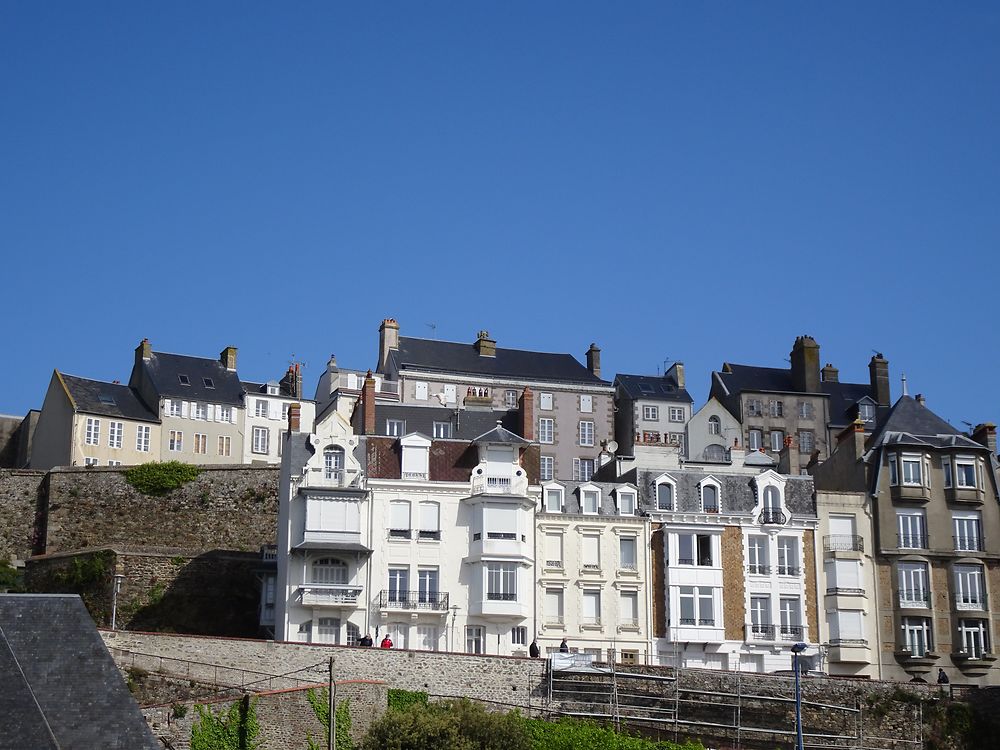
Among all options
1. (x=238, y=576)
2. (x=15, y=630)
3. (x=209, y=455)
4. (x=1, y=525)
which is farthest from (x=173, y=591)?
(x=209, y=455)

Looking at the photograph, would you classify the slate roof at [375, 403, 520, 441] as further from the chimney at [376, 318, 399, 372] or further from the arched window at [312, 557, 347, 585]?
the chimney at [376, 318, 399, 372]

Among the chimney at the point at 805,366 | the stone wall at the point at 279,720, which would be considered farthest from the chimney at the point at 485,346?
the stone wall at the point at 279,720

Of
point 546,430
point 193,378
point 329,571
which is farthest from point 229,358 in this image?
point 329,571

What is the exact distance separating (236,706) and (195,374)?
131 ft

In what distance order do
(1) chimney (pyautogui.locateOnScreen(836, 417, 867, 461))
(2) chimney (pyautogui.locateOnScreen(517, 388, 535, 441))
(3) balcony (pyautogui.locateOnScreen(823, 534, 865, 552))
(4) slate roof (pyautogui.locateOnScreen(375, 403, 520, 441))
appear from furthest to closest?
(1) chimney (pyautogui.locateOnScreen(836, 417, 867, 461)) < (4) slate roof (pyautogui.locateOnScreen(375, 403, 520, 441)) < (2) chimney (pyautogui.locateOnScreen(517, 388, 535, 441)) < (3) balcony (pyautogui.locateOnScreen(823, 534, 865, 552))

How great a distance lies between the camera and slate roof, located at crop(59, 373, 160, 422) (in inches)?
2923

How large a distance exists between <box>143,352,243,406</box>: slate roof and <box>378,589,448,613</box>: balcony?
2878 cm

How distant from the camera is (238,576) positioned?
56.7m

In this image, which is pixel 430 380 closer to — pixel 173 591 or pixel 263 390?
pixel 263 390

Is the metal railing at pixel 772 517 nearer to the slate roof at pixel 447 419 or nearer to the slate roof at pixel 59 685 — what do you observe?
the slate roof at pixel 447 419

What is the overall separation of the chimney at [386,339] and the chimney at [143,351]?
1177cm

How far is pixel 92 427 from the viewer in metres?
73.6

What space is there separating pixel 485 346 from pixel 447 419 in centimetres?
2106

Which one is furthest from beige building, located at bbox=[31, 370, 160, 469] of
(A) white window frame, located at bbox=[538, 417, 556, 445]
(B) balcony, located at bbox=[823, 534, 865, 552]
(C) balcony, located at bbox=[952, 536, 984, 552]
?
(C) balcony, located at bbox=[952, 536, 984, 552]
